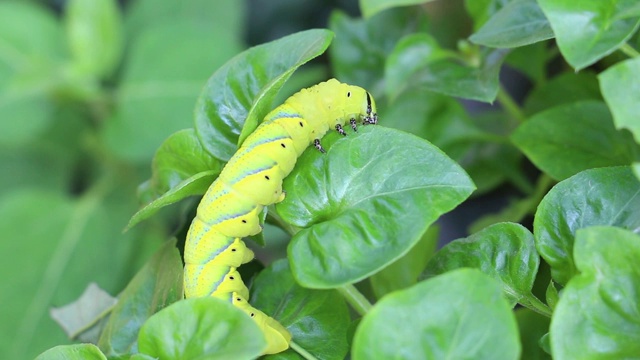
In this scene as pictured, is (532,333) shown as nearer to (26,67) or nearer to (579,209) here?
(579,209)

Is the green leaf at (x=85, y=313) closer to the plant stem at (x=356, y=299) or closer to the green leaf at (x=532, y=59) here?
the plant stem at (x=356, y=299)

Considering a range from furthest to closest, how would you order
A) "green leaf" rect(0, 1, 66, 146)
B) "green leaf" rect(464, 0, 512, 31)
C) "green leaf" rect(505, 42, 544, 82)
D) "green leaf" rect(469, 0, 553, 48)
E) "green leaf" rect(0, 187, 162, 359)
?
"green leaf" rect(0, 1, 66, 146) → "green leaf" rect(0, 187, 162, 359) → "green leaf" rect(505, 42, 544, 82) → "green leaf" rect(464, 0, 512, 31) → "green leaf" rect(469, 0, 553, 48)

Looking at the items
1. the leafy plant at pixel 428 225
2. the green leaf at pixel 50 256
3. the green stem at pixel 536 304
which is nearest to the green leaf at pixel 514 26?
the leafy plant at pixel 428 225

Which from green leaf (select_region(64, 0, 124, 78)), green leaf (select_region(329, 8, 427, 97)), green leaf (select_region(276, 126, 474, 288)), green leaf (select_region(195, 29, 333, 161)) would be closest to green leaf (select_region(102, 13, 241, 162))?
green leaf (select_region(64, 0, 124, 78))

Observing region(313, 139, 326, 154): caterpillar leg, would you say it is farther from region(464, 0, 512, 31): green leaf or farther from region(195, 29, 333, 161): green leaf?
region(464, 0, 512, 31): green leaf

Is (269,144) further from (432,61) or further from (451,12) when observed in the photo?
(451,12)

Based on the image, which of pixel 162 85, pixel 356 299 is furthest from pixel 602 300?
pixel 162 85

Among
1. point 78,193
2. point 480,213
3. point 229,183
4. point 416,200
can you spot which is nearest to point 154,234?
point 78,193
